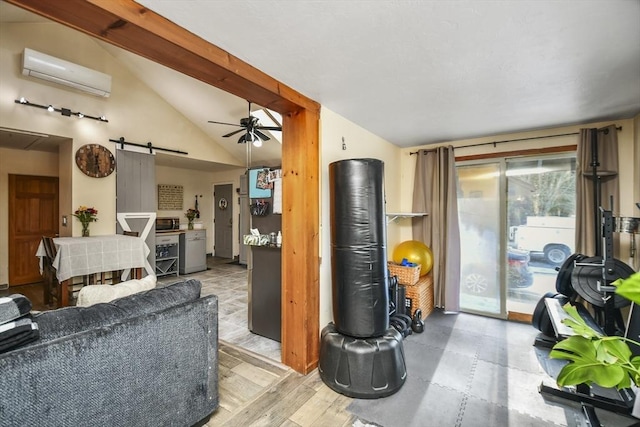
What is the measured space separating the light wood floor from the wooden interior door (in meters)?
5.21

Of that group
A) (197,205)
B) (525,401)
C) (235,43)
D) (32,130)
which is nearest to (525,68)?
(235,43)

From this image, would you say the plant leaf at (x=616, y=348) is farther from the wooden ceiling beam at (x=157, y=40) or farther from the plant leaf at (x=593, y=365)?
the wooden ceiling beam at (x=157, y=40)

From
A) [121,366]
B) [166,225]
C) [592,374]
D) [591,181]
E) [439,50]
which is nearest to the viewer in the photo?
[592,374]

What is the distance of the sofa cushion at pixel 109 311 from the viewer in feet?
4.22

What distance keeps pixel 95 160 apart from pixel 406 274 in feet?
16.7

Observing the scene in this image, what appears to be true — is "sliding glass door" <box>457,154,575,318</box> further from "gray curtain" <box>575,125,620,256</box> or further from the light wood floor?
the light wood floor

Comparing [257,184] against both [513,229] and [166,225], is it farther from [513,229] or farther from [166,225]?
[166,225]

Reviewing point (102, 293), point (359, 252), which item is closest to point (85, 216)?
point (102, 293)

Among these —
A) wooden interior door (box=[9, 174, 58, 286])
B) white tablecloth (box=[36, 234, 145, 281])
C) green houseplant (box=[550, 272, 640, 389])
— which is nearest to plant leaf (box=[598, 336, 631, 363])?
green houseplant (box=[550, 272, 640, 389])

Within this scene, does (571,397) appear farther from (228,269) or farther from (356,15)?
(228,269)

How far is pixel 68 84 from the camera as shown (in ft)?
13.4

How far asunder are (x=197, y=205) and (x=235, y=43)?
22.1 ft

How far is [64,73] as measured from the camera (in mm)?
3951

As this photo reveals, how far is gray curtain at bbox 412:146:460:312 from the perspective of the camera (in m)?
3.70
